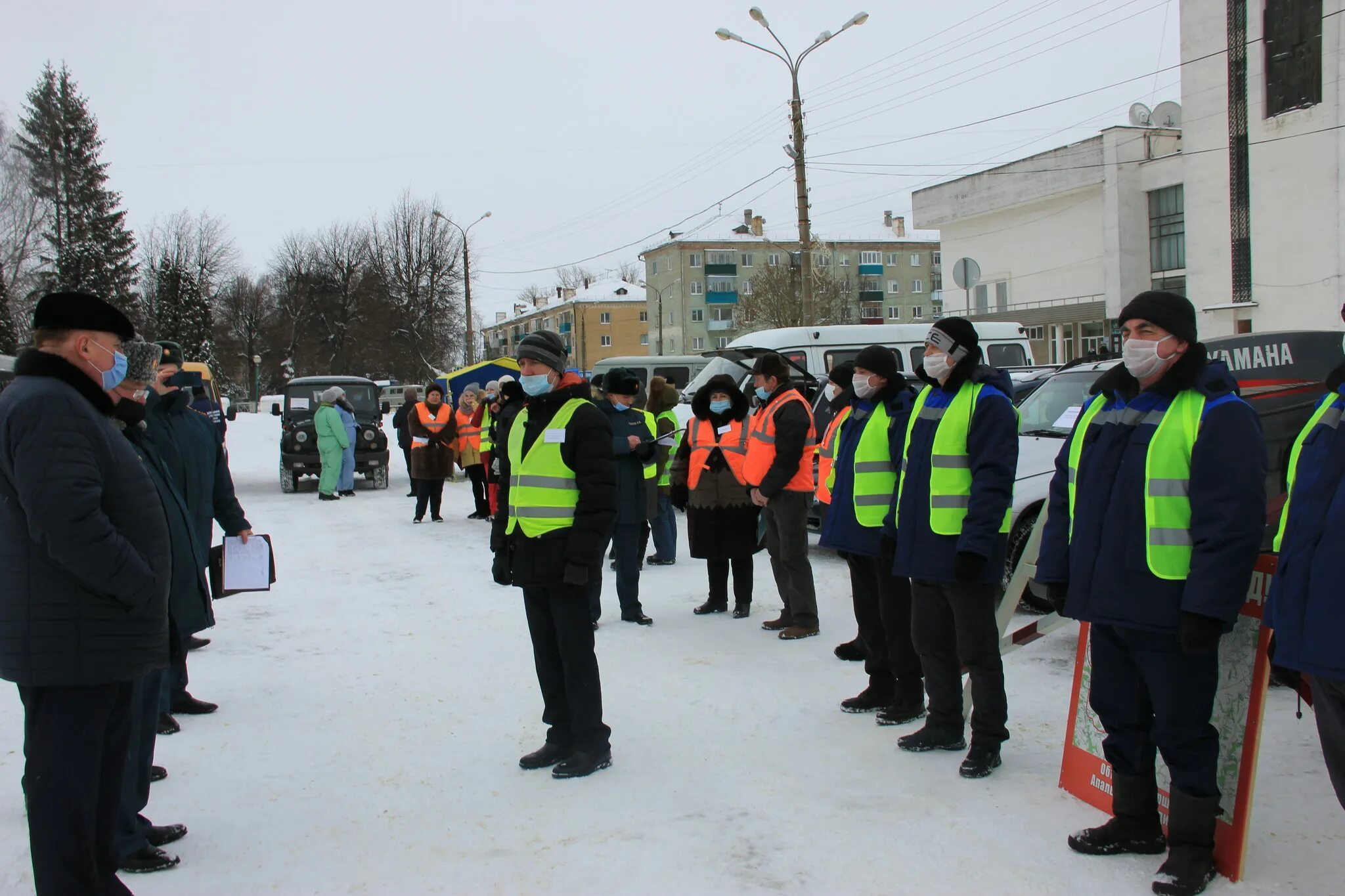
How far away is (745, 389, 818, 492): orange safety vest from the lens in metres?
7.33

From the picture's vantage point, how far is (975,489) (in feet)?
14.7

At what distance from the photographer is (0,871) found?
375cm

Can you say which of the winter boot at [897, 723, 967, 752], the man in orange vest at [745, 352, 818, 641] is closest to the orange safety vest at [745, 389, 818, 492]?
the man in orange vest at [745, 352, 818, 641]

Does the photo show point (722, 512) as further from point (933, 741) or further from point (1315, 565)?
point (1315, 565)

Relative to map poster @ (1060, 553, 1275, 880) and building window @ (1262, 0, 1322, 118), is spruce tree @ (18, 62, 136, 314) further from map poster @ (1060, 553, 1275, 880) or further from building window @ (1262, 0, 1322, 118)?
map poster @ (1060, 553, 1275, 880)

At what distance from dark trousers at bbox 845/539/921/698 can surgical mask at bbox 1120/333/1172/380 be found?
5.90ft

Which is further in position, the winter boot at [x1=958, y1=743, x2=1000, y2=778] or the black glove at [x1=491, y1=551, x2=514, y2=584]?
the black glove at [x1=491, y1=551, x2=514, y2=584]

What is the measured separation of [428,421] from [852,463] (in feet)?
32.8

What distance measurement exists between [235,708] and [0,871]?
199 centimetres

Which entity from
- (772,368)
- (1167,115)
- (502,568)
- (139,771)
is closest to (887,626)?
(502,568)

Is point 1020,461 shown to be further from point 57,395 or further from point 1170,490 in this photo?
point 57,395

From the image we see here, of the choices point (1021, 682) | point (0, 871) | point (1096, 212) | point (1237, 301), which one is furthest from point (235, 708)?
point (1096, 212)

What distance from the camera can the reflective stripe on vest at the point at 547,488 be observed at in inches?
183

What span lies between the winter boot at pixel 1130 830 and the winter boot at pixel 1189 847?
0.20 metres
